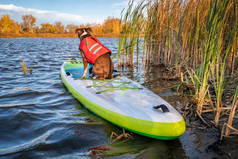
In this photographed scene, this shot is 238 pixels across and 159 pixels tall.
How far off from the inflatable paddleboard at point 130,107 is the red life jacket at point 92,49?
610 millimetres

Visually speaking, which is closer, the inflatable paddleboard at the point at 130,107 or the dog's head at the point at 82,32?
the inflatable paddleboard at the point at 130,107

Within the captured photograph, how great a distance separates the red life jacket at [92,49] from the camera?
4.70 m

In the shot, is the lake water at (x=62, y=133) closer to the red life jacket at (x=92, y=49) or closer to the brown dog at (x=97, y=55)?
the brown dog at (x=97, y=55)

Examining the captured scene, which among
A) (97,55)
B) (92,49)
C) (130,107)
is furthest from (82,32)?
(130,107)

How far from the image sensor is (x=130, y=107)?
312cm

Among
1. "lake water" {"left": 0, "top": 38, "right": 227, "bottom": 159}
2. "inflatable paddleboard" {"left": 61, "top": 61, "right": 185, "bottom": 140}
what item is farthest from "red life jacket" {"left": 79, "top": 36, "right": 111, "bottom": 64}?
"lake water" {"left": 0, "top": 38, "right": 227, "bottom": 159}

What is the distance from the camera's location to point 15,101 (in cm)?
468

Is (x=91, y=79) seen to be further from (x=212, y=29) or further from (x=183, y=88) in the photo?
(x=212, y=29)

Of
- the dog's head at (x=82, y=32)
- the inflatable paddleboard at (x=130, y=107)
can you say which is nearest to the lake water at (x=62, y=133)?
the inflatable paddleboard at (x=130, y=107)

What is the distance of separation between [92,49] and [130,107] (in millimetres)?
2212

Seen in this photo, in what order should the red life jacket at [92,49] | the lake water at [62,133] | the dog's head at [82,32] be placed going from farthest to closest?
the dog's head at [82,32]
the red life jacket at [92,49]
the lake water at [62,133]

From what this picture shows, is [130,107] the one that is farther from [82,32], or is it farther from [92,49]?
[82,32]

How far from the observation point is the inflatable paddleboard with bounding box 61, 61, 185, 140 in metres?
2.64

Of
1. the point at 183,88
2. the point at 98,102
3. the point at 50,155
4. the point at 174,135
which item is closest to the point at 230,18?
the point at 183,88
